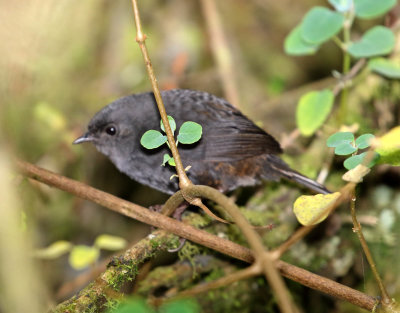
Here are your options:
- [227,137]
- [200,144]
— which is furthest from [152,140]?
[227,137]

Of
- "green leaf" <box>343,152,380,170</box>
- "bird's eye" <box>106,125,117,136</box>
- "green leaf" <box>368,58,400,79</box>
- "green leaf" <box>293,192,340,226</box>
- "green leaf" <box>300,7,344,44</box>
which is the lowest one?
"bird's eye" <box>106,125,117,136</box>

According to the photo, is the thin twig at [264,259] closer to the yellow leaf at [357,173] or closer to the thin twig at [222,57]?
the yellow leaf at [357,173]

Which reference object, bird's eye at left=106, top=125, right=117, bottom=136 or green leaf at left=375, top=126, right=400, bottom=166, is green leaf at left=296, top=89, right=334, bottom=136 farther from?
bird's eye at left=106, top=125, right=117, bottom=136

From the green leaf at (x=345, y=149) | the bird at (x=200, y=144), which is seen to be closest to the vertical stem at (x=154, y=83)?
the green leaf at (x=345, y=149)

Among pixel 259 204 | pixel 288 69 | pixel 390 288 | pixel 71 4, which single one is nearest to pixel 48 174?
pixel 259 204

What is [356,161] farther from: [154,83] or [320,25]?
[320,25]

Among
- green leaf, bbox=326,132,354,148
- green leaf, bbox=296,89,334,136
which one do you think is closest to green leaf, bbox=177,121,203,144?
green leaf, bbox=326,132,354,148
